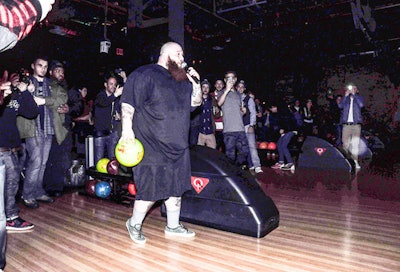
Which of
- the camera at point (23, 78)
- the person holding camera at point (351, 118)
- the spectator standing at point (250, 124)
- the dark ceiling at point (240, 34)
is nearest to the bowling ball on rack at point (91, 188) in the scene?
the camera at point (23, 78)

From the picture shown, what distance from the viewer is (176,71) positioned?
2.70 m

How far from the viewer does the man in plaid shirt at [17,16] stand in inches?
56.1

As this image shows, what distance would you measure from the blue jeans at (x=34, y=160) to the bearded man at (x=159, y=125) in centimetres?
173

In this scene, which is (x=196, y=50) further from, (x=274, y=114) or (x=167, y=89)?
(x=167, y=89)

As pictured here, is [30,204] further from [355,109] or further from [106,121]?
[355,109]

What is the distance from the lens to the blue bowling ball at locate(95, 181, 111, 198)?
4184 mm

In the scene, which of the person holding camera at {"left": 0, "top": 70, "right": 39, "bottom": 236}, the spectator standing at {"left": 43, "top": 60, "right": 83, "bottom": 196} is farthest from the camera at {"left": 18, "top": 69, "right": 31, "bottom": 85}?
the spectator standing at {"left": 43, "top": 60, "right": 83, "bottom": 196}

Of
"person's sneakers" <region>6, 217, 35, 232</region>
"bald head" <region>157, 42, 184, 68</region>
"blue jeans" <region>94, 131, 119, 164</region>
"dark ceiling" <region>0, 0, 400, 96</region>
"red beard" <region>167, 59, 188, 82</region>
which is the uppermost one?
"dark ceiling" <region>0, 0, 400, 96</region>

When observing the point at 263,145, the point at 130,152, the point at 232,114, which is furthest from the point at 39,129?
the point at 263,145

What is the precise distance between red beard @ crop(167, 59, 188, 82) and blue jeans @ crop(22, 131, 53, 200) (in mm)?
2053

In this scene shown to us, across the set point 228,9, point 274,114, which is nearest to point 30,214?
point 274,114

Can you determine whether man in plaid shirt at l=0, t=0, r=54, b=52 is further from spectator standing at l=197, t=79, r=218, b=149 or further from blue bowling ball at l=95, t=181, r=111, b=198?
spectator standing at l=197, t=79, r=218, b=149

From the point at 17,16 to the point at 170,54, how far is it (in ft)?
A: 4.63

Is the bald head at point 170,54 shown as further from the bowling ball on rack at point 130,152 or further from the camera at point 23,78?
the camera at point 23,78
